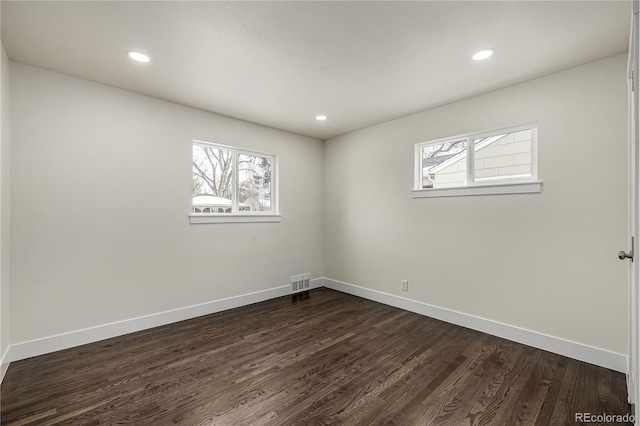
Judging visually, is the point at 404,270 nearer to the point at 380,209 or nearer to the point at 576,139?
the point at 380,209

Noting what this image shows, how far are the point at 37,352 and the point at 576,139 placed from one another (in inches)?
Answer: 206

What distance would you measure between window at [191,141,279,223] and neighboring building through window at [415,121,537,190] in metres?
2.24

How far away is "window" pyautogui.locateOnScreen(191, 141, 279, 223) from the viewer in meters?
3.74

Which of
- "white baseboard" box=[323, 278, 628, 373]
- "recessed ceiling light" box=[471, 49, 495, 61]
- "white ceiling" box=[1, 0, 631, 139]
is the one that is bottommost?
"white baseboard" box=[323, 278, 628, 373]

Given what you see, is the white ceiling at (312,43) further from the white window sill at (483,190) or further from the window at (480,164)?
the white window sill at (483,190)

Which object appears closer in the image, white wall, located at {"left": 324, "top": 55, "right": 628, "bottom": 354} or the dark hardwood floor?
the dark hardwood floor

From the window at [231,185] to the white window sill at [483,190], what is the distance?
2200mm

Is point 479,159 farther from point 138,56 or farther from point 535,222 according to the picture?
point 138,56

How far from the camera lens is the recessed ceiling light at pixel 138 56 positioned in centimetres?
238

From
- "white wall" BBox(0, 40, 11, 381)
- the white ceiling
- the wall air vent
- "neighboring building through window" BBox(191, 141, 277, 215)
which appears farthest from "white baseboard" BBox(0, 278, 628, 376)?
the white ceiling

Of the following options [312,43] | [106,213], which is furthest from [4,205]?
[312,43]

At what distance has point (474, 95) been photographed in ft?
10.5

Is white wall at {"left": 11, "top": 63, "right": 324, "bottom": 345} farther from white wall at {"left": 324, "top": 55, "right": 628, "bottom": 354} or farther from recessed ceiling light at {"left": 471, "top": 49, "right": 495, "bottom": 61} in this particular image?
recessed ceiling light at {"left": 471, "top": 49, "right": 495, "bottom": 61}

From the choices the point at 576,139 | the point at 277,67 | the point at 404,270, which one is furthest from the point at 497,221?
the point at 277,67
